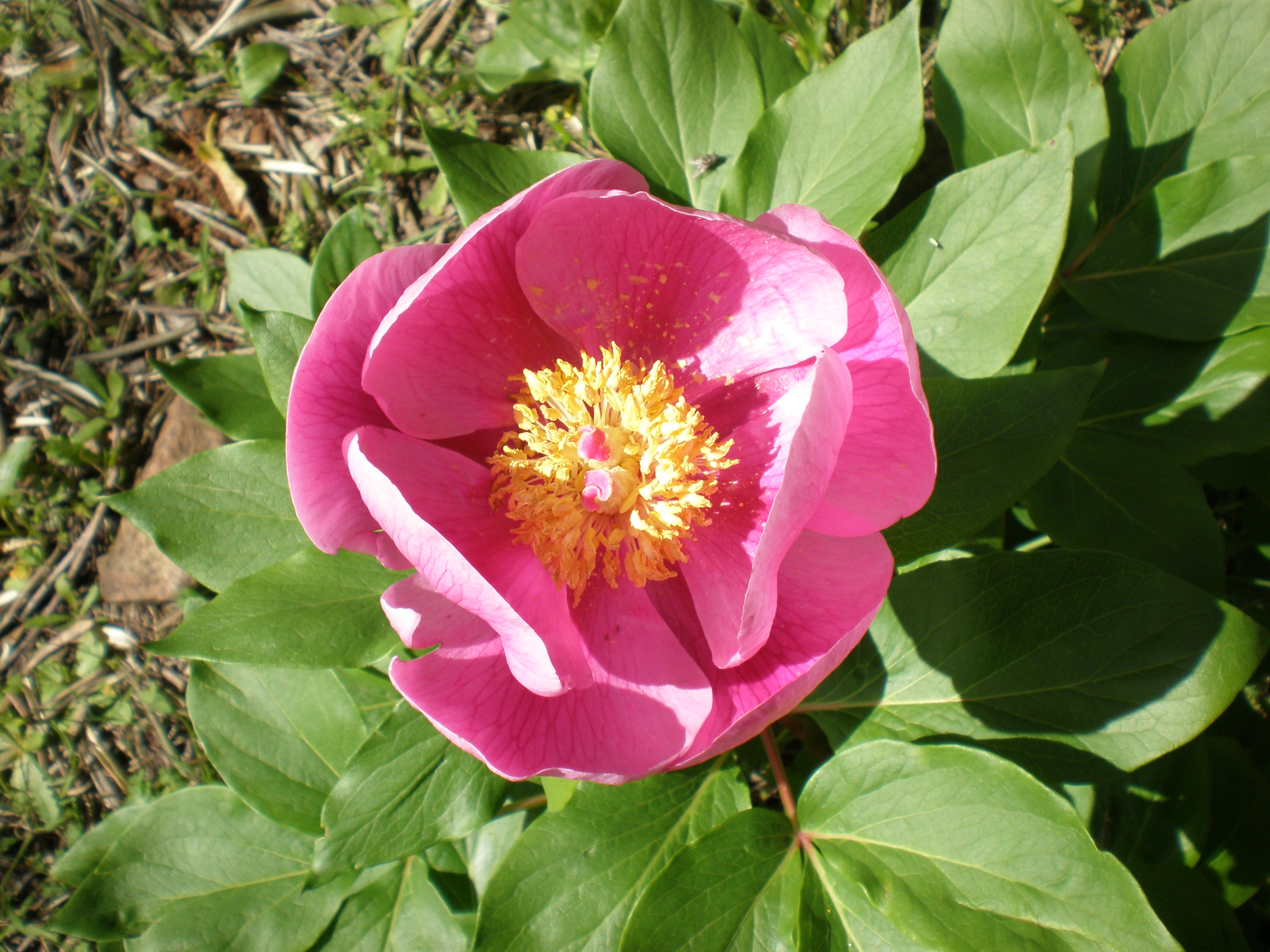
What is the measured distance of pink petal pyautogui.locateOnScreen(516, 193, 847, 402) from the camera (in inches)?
53.2

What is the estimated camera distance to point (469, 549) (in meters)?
1.48

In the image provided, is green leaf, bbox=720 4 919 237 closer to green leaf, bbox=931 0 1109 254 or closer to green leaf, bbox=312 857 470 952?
green leaf, bbox=931 0 1109 254

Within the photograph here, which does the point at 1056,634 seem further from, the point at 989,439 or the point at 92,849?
the point at 92,849

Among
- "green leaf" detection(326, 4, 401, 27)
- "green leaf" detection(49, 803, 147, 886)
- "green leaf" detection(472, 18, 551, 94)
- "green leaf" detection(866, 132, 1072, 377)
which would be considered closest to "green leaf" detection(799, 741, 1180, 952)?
"green leaf" detection(866, 132, 1072, 377)

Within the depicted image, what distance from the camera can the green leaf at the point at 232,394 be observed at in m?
1.81

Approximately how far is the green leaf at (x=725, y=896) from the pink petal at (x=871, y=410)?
1.81ft

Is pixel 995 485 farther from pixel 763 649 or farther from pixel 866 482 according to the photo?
pixel 763 649

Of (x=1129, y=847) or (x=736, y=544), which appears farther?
(x=1129, y=847)

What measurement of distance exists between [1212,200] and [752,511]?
1.13 m

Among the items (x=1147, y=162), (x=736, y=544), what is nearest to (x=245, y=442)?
(x=736, y=544)

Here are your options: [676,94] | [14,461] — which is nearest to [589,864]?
[676,94]

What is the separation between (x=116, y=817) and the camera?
2170mm

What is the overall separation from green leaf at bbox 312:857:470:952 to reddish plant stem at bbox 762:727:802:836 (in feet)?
2.35

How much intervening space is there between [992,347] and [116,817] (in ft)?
7.53
